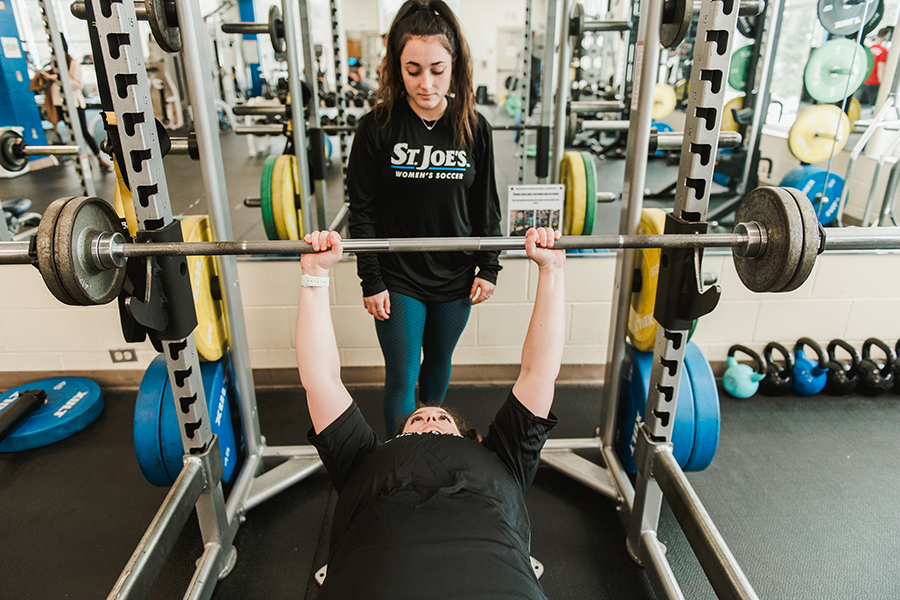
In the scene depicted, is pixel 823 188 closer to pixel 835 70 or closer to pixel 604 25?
pixel 835 70

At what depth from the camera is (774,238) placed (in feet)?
3.85

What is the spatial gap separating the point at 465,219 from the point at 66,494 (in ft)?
5.52

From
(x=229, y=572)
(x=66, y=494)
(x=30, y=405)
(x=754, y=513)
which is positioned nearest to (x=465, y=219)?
(x=229, y=572)

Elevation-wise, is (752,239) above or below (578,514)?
above

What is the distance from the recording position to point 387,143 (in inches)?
59.1

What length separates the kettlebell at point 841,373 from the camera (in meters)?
2.47

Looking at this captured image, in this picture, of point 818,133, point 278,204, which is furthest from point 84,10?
point 818,133

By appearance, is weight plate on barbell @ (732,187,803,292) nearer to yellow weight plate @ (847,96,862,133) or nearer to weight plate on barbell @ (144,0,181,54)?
weight plate on barbell @ (144,0,181,54)

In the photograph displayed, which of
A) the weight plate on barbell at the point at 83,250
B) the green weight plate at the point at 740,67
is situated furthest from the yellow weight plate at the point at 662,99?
the weight plate on barbell at the point at 83,250

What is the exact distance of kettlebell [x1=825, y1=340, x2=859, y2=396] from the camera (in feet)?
8.11

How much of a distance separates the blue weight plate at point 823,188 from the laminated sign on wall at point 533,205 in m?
1.84

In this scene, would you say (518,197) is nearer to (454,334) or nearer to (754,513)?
(454,334)

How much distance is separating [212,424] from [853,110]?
3.76 metres

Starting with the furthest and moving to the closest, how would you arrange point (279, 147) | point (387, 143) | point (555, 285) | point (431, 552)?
point (279, 147), point (387, 143), point (555, 285), point (431, 552)
